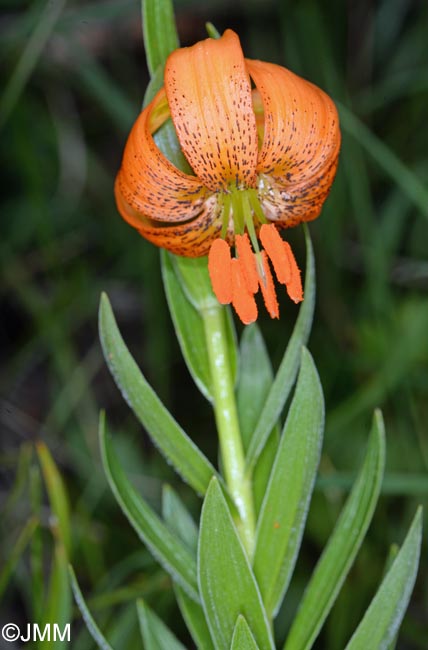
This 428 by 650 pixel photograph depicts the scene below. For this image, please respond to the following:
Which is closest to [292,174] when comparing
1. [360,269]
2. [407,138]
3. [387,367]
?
[387,367]

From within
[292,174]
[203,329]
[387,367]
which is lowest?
[387,367]

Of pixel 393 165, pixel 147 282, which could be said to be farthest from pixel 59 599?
pixel 147 282

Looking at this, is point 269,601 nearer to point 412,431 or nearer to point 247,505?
point 247,505

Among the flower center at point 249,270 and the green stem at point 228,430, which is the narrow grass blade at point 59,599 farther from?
the flower center at point 249,270

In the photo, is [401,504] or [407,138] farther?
[407,138]

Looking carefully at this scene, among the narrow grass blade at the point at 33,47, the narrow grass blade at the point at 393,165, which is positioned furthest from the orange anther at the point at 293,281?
the narrow grass blade at the point at 33,47

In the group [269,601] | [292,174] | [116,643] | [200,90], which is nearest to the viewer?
[200,90]

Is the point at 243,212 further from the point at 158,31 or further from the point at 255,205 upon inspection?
the point at 158,31
